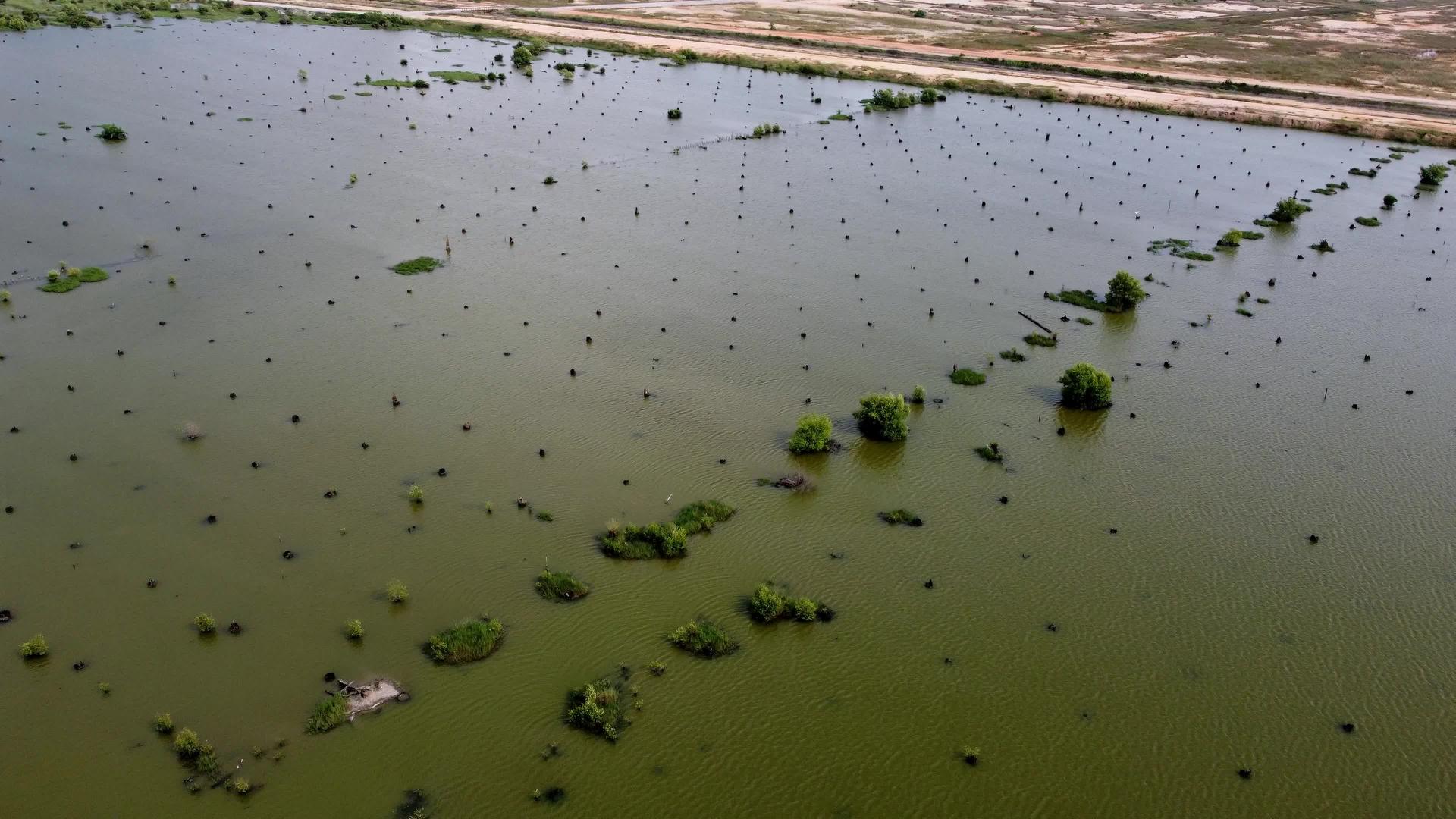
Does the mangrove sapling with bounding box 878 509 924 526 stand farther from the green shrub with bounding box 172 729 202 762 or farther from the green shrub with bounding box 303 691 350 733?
the green shrub with bounding box 172 729 202 762

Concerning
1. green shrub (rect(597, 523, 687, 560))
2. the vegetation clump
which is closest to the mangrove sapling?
the vegetation clump

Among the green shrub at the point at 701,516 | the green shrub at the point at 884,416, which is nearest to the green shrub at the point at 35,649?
the green shrub at the point at 701,516

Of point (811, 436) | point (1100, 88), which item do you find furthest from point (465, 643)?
point (1100, 88)

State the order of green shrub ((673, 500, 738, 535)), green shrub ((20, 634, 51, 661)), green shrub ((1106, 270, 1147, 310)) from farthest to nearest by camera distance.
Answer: green shrub ((1106, 270, 1147, 310)), green shrub ((673, 500, 738, 535)), green shrub ((20, 634, 51, 661))

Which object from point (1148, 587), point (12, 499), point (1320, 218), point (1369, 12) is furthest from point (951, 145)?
point (1369, 12)

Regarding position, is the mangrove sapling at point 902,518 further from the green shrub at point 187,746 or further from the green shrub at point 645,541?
the green shrub at point 187,746

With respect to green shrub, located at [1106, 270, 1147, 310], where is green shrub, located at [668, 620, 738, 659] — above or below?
below

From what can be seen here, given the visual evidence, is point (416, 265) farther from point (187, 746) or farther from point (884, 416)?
point (187, 746)
